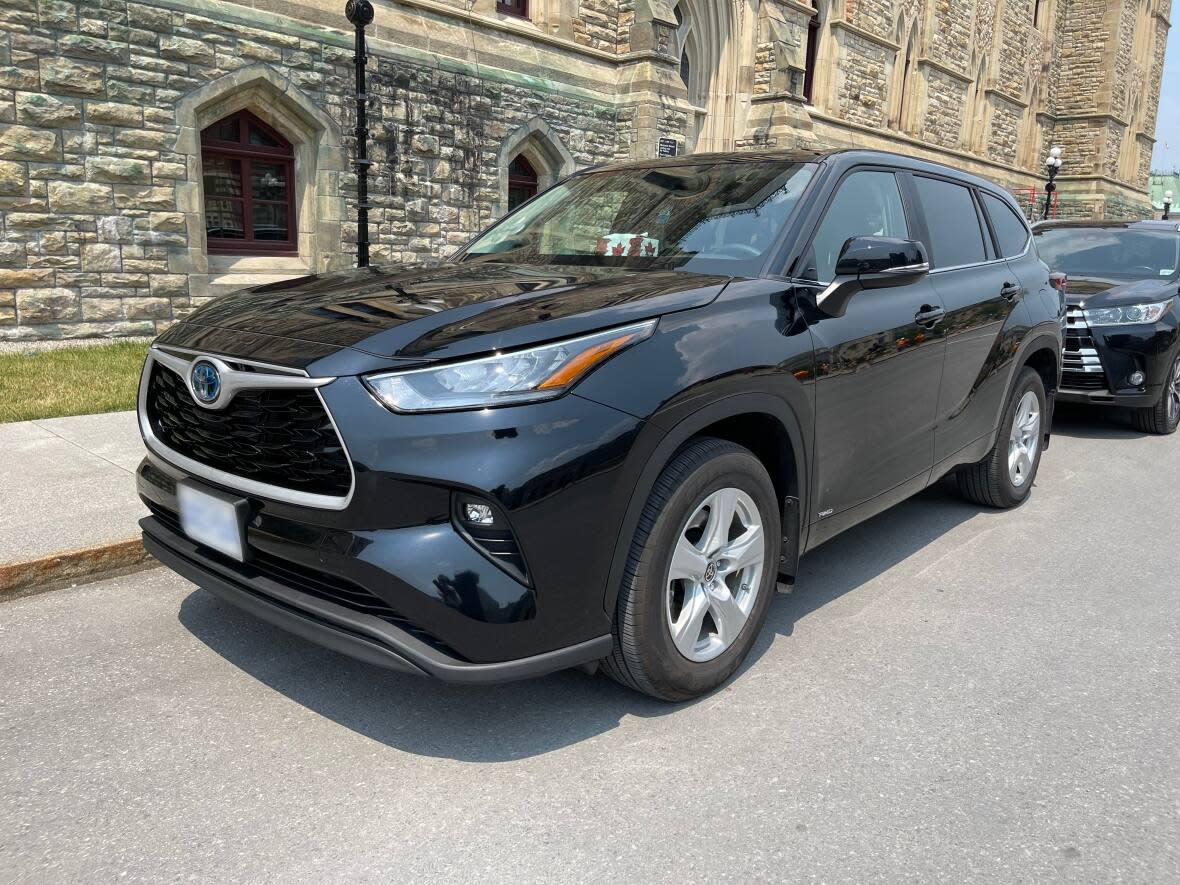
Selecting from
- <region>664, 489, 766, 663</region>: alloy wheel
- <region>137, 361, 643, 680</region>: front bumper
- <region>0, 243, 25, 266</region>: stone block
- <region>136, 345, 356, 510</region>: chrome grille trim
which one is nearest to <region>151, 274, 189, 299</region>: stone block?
<region>0, 243, 25, 266</region>: stone block

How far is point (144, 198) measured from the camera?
993cm

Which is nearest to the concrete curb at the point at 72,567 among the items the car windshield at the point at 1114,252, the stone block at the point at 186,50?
the stone block at the point at 186,50

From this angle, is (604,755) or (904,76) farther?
(904,76)

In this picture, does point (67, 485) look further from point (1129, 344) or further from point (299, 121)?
point (1129, 344)

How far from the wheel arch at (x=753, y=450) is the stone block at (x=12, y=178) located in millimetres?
8717

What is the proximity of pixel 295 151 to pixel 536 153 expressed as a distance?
4275 mm

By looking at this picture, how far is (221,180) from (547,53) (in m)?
5.82

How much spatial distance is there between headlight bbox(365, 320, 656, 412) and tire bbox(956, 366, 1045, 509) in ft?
11.6

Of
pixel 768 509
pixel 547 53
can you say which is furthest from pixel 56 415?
pixel 547 53

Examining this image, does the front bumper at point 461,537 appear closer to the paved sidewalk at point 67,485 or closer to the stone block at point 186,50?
the paved sidewalk at point 67,485

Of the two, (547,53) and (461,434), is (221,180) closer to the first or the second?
(547,53)

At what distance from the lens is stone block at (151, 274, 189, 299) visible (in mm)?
10164

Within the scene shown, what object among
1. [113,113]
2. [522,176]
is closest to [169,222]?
[113,113]

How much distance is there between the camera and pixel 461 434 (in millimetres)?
2414
